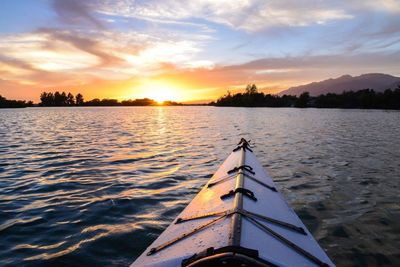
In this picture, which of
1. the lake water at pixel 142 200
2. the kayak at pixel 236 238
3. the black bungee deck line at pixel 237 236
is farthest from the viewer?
the lake water at pixel 142 200

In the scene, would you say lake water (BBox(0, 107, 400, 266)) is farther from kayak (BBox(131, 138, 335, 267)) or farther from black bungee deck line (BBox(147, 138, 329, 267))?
black bungee deck line (BBox(147, 138, 329, 267))

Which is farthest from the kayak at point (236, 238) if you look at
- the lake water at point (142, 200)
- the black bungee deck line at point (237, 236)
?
the lake water at point (142, 200)

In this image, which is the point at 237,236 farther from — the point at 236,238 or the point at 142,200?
the point at 142,200

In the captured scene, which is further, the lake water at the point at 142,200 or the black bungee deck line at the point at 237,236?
the lake water at the point at 142,200

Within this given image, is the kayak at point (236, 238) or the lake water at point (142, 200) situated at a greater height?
the kayak at point (236, 238)

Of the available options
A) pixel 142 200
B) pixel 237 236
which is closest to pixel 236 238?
pixel 237 236

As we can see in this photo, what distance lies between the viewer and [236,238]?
388 cm

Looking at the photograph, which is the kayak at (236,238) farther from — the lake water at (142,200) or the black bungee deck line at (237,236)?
the lake water at (142,200)

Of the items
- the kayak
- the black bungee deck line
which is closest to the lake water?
the kayak

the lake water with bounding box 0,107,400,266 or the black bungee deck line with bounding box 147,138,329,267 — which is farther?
the lake water with bounding box 0,107,400,266

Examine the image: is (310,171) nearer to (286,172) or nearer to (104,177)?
(286,172)

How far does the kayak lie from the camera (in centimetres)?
345

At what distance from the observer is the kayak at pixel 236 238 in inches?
136

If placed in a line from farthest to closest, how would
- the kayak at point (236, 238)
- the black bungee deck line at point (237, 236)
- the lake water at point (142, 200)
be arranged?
the lake water at point (142, 200), the kayak at point (236, 238), the black bungee deck line at point (237, 236)
